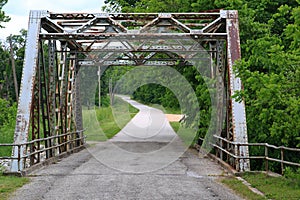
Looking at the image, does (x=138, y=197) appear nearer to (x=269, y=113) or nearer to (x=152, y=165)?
(x=269, y=113)

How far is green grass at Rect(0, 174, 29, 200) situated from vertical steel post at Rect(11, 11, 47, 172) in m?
0.59

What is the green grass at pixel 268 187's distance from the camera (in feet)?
33.0

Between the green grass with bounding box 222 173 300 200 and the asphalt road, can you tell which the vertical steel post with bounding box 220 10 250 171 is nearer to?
the asphalt road

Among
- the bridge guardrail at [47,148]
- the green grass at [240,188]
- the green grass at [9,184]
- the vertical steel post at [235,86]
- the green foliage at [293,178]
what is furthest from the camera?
the vertical steel post at [235,86]

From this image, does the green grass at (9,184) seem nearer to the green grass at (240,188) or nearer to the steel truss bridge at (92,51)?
the steel truss bridge at (92,51)

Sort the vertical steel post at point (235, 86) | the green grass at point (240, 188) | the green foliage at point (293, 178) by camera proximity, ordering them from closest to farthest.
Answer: the green grass at point (240, 188)
the green foliage at point (293, 178)
the vertical steel post at point (235, 86)

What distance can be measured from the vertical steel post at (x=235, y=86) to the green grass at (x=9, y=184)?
5.87 m

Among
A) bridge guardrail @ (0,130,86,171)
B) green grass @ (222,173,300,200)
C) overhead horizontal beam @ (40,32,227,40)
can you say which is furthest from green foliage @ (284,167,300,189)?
bridge guardrail @ (0,130,86,171)

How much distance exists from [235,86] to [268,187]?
4.56m

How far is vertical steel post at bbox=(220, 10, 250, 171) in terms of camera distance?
14.2 metres

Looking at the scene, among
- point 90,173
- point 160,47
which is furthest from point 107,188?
point 160,47

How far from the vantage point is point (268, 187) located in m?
11.1

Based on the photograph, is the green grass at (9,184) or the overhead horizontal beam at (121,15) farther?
the overhead horizontal beam at (121,15)

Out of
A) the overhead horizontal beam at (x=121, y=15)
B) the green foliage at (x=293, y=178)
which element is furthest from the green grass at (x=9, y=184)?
the green foliage at (x=293, y=178)
